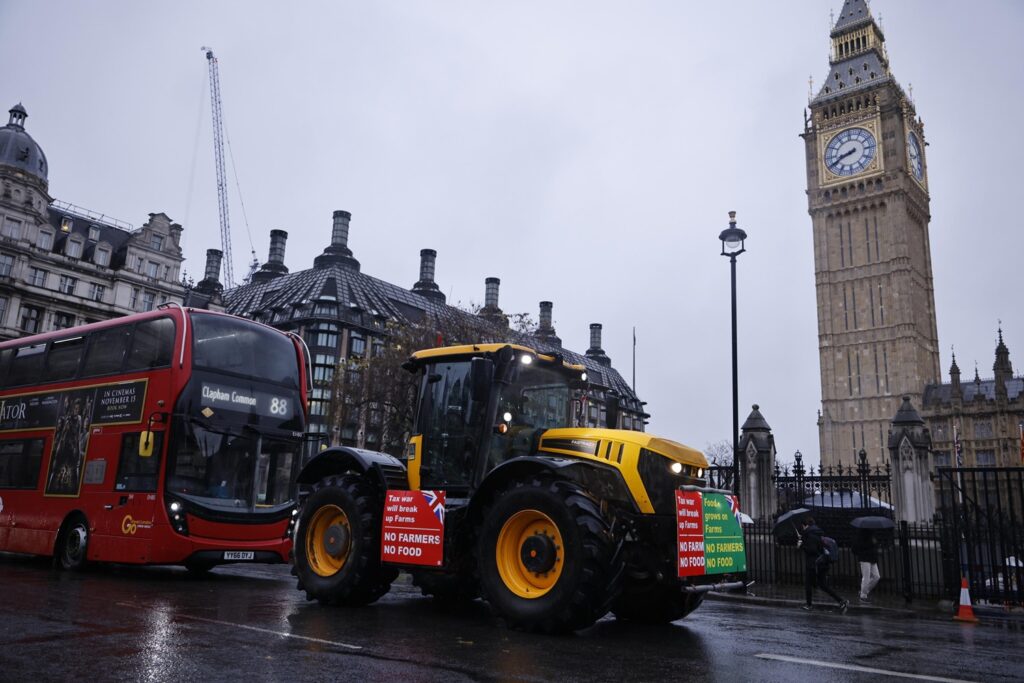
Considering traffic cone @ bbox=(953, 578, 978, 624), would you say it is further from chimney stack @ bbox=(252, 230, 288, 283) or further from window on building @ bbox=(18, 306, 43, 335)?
chimney stack @ bbox=(252, 230, 288, 283)

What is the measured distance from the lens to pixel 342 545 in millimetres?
9125

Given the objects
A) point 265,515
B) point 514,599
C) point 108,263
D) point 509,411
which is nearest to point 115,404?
point 265,515

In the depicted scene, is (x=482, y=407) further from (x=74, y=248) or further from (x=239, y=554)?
(x=74, y=248)

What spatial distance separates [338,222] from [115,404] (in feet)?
231

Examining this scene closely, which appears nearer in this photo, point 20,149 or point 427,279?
point 20,149

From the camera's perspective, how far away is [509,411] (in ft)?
28.1

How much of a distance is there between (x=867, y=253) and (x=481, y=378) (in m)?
87.8

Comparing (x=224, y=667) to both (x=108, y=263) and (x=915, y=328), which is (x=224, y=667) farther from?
(x=915, y=328)

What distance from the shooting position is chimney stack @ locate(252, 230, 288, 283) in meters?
83.2

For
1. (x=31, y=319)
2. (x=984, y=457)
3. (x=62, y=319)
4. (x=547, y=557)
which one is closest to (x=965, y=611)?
(x=547, y=557)

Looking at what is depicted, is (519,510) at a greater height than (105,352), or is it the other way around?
(105,352)

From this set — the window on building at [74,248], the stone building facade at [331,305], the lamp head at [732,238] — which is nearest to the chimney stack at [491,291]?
the stone building facade at [331,305]

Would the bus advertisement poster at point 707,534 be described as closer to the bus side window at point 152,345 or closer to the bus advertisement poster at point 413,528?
the bus advertisement poster at point 413,528

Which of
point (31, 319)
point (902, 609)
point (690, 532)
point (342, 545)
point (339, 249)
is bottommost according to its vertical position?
point (902, 609)
